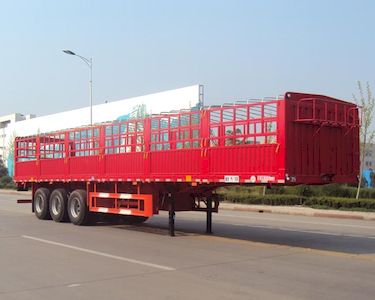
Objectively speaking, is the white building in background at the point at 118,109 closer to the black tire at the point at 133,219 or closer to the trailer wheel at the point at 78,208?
the black tire at the point at 133,219

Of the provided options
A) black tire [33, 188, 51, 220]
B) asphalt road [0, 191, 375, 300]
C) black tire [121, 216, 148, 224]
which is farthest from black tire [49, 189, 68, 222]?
black tire [121, 216, 148, 224]

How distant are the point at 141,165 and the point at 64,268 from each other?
530 cm

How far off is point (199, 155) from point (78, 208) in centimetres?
580

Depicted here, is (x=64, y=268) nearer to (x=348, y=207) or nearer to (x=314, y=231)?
(x=314, y=231)

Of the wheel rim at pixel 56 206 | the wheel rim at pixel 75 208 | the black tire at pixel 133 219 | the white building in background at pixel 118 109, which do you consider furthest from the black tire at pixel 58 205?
the white building in background at pixel 118 109

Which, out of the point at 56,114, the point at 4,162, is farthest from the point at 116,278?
the point at 4,162

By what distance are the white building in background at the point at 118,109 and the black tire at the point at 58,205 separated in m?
11.4

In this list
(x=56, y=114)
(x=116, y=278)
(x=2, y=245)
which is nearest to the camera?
(x=116, y=278)

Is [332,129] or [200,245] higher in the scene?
[332,129]

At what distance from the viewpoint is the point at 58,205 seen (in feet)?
57.4

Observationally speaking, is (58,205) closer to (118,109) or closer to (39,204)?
(39,204)

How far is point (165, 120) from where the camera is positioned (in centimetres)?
1327

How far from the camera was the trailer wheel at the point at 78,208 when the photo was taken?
16.1 m

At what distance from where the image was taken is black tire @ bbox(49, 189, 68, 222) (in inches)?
675
